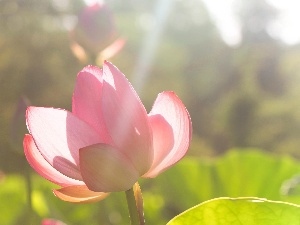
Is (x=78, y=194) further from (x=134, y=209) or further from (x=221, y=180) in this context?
(x=221, y=180)

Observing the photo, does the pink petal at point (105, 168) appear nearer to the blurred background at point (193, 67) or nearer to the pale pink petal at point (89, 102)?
the pale pink petal at point (89, 102)

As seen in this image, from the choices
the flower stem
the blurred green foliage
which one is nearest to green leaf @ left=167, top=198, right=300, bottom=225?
the flower stem

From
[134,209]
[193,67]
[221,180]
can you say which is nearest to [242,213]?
[134,209]

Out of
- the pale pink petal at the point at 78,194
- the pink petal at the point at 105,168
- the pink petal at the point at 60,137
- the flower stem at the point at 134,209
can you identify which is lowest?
the flower stem at the point at 134,209

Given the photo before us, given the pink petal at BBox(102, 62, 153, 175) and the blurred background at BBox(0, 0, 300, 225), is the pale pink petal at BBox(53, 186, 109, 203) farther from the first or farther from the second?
the blurred background at BBox(0, 0, 300, 225)

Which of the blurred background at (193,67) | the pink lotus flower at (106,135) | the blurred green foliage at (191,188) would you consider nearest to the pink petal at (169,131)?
the pink lotus flower at (106,135)
